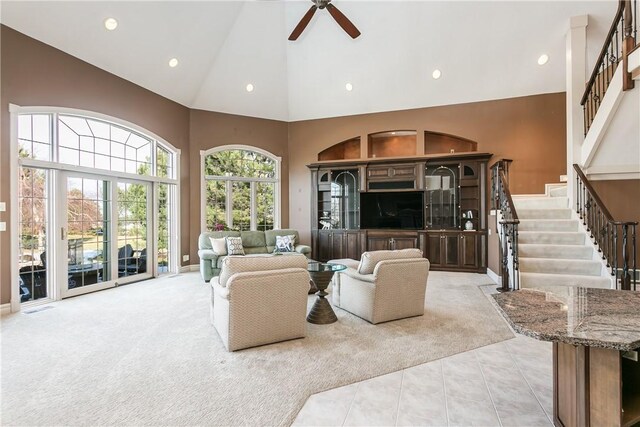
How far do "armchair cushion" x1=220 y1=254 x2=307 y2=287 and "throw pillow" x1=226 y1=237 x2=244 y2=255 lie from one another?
3289mm

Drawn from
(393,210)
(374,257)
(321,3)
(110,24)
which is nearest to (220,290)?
(374,257)

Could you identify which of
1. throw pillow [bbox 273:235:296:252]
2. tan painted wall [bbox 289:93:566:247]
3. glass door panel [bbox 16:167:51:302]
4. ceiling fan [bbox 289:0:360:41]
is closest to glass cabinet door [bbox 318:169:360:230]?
tan painted wall [bbox 289:93:566:247]

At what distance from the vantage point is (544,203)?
587 cm

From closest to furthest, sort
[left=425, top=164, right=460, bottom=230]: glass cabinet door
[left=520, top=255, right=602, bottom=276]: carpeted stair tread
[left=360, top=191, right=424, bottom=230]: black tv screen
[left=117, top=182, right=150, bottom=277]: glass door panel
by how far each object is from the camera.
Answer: [left=520, top=255, right=602, bottom=276]: carpeted stair tread
[left=117, top=182, right=150, bottom=277]: glass door panel
[left=425, top=164, right=460, bottom=230]: glass cabinet door
[left=360, top=191, right=424, bottom=230]: black tv screen

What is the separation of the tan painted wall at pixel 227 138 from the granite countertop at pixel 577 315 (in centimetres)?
685

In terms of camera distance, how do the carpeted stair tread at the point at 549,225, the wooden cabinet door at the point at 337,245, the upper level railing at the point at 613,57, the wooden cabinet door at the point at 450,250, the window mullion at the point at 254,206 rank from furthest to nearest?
1. the window mullion at the point at 254,206
2. the wooden cabinet door at the point at 337,245
3. the wooden cabinet door at the point at 450,250
4. the carpeted stair tread at the point at 549,225
5. the upper level railing at the point at 613,57

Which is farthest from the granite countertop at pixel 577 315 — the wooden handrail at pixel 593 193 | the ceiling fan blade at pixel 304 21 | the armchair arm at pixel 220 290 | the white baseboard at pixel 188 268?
the white baseboard at pixel 188 268

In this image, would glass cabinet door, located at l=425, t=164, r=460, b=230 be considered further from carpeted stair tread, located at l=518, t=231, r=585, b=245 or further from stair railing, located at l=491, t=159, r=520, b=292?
carpeted stair tread, located at l=518, t=231, r=585, b=245

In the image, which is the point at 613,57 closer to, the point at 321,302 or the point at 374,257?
the point at 374,257

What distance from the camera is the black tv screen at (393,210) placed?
7688mm

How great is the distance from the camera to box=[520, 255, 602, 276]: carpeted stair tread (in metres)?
4.58

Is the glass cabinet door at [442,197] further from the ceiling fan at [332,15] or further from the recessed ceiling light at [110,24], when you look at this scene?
the recessed ceiling light at [110,24]

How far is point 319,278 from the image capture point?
13.1ft

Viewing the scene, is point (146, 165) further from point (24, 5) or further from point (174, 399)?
point (174, 399)
